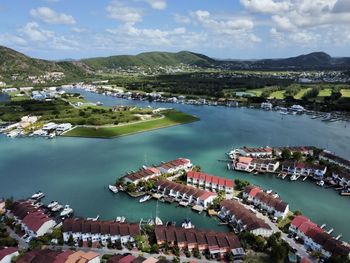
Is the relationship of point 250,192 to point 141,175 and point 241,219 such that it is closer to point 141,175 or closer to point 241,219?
point 241,219

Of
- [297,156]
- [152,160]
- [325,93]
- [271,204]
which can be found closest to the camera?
[271,204]

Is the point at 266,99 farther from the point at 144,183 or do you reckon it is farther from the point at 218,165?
the point at 144,183

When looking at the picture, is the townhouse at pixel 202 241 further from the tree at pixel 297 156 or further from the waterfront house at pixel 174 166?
the tree at pixel 297 156


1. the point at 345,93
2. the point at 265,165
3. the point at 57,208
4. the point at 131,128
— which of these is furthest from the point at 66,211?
the point at 345,93

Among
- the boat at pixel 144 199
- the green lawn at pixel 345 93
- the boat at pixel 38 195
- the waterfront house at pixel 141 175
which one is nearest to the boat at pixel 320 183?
the waterfront house at pixel 141 175

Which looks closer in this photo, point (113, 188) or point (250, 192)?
point (250, 192)

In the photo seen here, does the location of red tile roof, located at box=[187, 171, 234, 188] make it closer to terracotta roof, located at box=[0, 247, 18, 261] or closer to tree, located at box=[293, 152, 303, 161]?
tree, located at box=[293, 152, 303, 161]

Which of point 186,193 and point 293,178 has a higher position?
point 186,193
